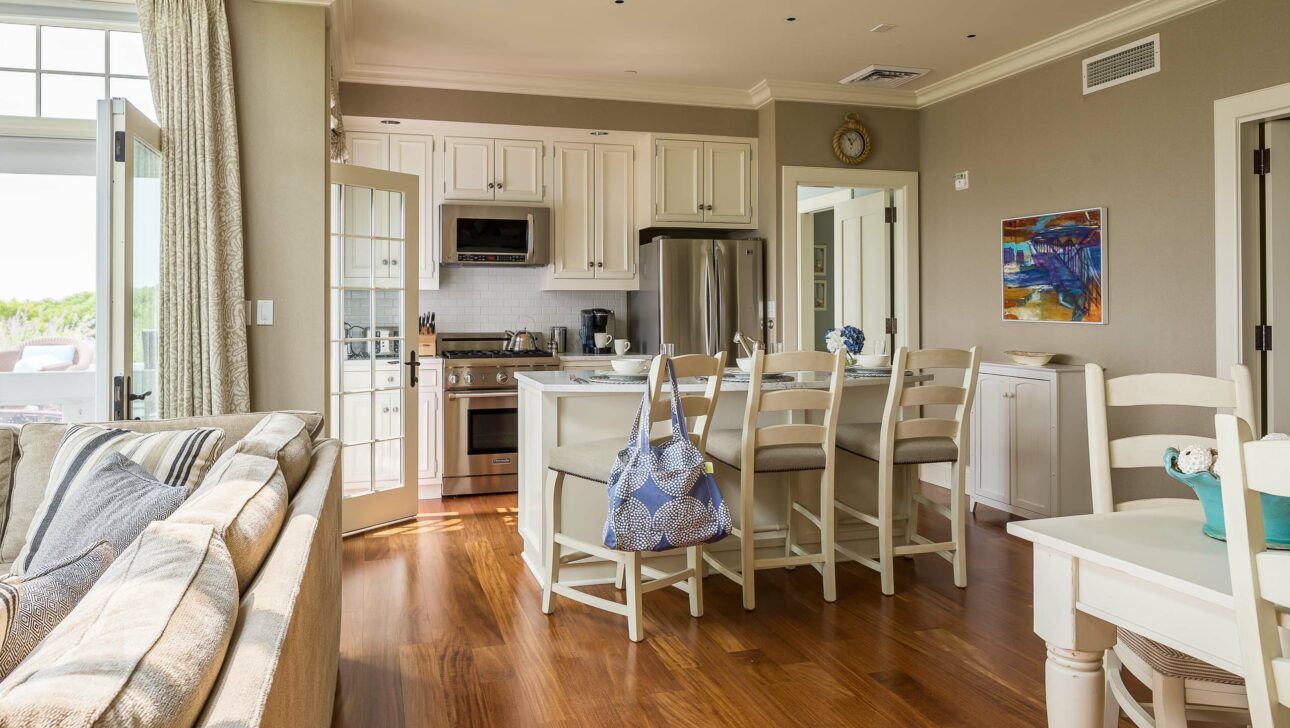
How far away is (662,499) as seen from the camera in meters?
2.70

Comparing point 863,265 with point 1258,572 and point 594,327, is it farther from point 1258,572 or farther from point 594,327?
point 1258,572

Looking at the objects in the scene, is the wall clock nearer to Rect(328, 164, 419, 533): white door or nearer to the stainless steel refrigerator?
the stainless steel refrigerator

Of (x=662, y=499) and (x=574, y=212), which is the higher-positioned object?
(x=574, y=212)

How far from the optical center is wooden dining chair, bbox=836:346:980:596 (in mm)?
3391

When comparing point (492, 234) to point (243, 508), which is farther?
point (492, 234)

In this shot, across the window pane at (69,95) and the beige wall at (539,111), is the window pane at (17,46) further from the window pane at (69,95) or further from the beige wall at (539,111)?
the beige wall at (539,111)

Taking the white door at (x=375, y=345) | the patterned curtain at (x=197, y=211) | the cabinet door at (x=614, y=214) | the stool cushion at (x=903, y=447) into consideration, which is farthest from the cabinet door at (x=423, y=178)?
the stool cushion at (x=903, y=447)

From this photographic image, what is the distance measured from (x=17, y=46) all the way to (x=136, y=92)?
1.49 ft

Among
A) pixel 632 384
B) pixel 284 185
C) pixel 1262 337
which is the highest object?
pixel 284 185

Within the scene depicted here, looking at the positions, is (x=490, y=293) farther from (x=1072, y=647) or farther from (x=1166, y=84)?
(x=1072, y=647)

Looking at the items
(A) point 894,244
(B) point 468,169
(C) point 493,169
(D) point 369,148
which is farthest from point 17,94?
(A) point 894,244

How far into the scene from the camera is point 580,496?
3.48m

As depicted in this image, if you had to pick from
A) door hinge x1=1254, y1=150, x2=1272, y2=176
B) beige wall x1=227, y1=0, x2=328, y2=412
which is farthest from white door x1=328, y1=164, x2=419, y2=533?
door hinge x1=1254, y1=150, x2=1272, y2=176

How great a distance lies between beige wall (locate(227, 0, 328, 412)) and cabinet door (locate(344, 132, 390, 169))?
1543 mm
